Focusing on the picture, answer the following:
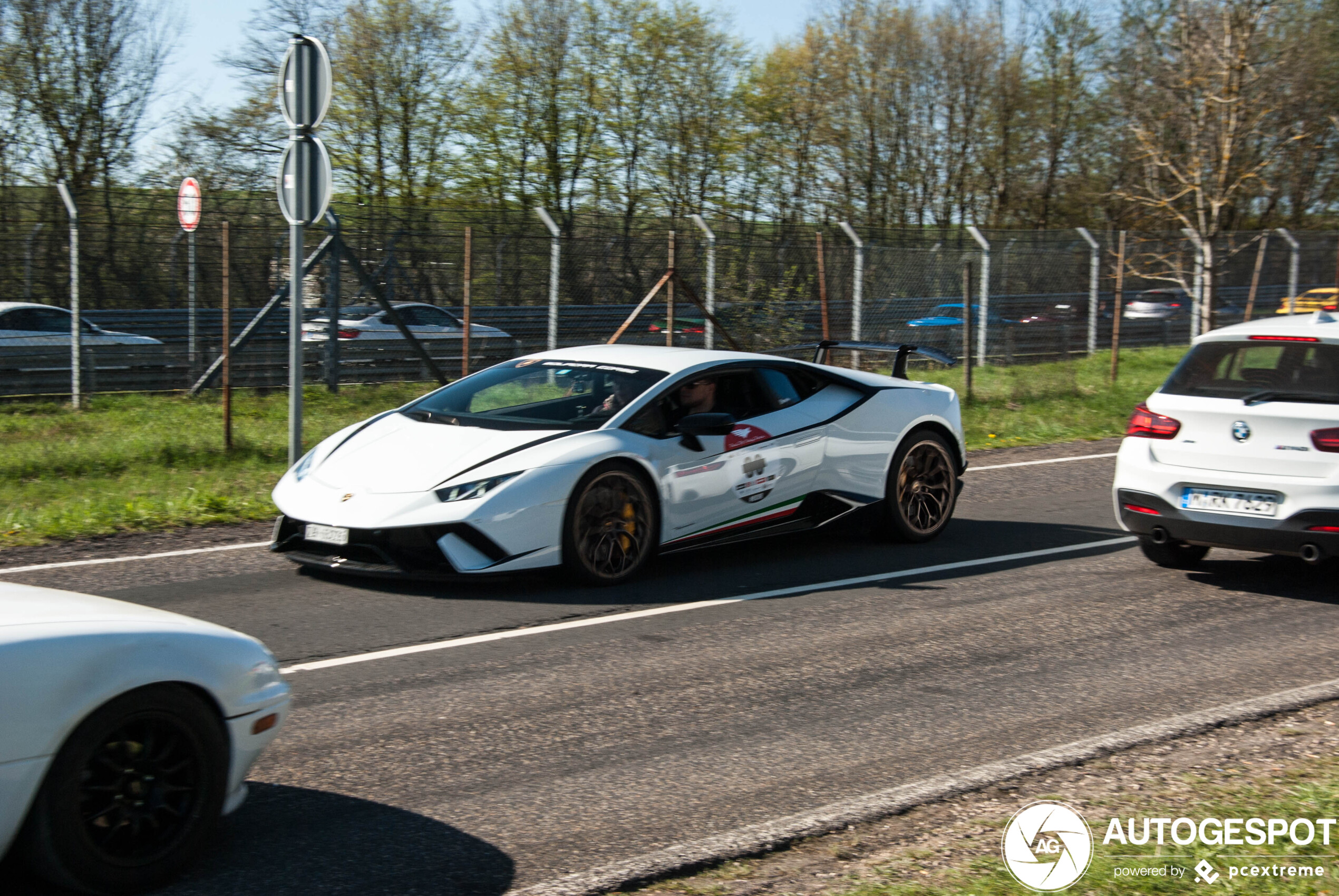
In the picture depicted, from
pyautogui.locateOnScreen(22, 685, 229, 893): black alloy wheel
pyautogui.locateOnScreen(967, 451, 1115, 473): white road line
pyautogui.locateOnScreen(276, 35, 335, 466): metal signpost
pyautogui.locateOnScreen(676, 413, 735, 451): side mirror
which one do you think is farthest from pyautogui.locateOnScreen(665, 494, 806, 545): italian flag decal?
pyautogui.locateOnScreen(967, 451, 1115, 473): white road line

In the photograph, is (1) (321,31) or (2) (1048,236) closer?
(2) (1048,236)

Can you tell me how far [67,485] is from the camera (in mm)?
10398

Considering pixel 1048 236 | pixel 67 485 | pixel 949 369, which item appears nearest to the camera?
pixel 67 485

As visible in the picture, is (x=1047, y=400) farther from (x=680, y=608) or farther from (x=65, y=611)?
(x=65, y=611)

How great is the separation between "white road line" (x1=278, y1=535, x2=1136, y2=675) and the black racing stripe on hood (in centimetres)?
95

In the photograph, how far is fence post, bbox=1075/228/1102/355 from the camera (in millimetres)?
22078

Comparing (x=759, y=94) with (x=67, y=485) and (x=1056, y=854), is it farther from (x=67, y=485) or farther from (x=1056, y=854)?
(x=1056, y=854)

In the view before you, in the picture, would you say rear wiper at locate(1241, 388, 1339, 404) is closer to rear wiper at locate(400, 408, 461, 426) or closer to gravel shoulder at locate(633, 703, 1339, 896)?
gravel shoulder at locate(633, 703, 1339, 896)

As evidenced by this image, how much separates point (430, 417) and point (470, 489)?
1.23 metres

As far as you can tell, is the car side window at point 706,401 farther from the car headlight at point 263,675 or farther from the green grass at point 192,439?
the car headlight at point 263,675

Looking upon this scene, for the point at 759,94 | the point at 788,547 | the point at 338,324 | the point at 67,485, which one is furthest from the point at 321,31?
the point at 788,547

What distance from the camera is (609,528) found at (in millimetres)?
7328

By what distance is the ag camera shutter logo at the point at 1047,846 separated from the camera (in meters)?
3.67

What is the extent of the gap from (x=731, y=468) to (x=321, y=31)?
24532 millimetres
